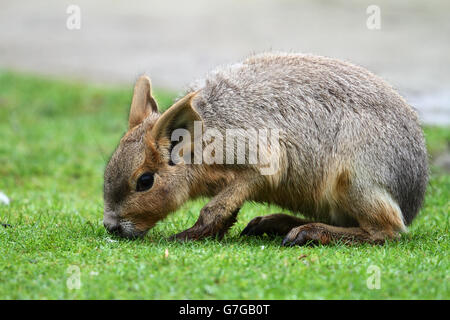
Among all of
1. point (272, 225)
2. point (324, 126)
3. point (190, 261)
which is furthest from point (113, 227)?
point (324, 126)

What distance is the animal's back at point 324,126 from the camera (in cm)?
548

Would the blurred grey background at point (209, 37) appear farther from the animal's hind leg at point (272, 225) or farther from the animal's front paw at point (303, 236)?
the animal's front paw at point (303, 236)

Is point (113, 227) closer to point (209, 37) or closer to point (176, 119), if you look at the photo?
point (176, 119)

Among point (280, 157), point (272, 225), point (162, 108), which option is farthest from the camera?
point (162, 108)

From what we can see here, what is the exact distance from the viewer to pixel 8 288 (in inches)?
162

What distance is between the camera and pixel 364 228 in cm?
558

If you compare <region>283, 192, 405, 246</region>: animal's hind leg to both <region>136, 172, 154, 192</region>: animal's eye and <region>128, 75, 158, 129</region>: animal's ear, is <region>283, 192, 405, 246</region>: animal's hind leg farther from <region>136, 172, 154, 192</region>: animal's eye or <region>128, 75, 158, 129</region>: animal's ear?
<region>128, 75, 158, 129</region>: animal's ear

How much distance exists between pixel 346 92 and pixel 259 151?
0.92m

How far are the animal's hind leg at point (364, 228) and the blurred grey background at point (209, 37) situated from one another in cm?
615

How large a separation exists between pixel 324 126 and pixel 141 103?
158cm

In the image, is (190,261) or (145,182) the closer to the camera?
(190,261)

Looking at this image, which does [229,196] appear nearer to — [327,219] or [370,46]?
[327,219]

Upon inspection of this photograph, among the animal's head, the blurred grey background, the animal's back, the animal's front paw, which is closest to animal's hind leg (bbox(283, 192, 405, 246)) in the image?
the animal's front paw

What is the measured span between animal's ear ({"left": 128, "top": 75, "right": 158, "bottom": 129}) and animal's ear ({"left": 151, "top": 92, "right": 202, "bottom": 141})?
426 mm
